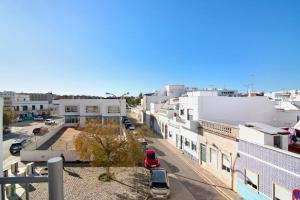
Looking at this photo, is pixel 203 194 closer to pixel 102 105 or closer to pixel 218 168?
pixel 218 168

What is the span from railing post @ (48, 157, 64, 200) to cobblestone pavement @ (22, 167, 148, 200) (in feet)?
43.9

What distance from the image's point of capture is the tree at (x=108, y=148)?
58.0ft

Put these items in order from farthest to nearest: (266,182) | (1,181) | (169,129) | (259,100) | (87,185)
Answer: (169,129) < (259,100) < (87,185) < (266,182) < (1,181)

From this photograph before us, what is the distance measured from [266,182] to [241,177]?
2756mm

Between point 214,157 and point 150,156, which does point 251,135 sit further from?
point 150,156

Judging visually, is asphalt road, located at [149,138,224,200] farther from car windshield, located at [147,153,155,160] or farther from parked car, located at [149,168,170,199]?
car windshield, located at [147,153,155,160]

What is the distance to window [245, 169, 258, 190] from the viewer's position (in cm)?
1434

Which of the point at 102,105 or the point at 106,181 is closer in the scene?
the point at 106,181

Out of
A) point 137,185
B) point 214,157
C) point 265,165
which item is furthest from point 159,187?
point 265,165

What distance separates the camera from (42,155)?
77.8 feet

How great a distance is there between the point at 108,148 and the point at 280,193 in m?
12.3

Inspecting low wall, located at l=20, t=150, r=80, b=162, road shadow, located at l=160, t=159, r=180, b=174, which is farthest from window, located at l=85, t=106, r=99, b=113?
road shadow, located at l=160, t=159, r=180, b=174

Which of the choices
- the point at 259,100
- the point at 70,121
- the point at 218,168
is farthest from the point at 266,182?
the point at 70,121

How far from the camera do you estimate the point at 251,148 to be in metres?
14.7
